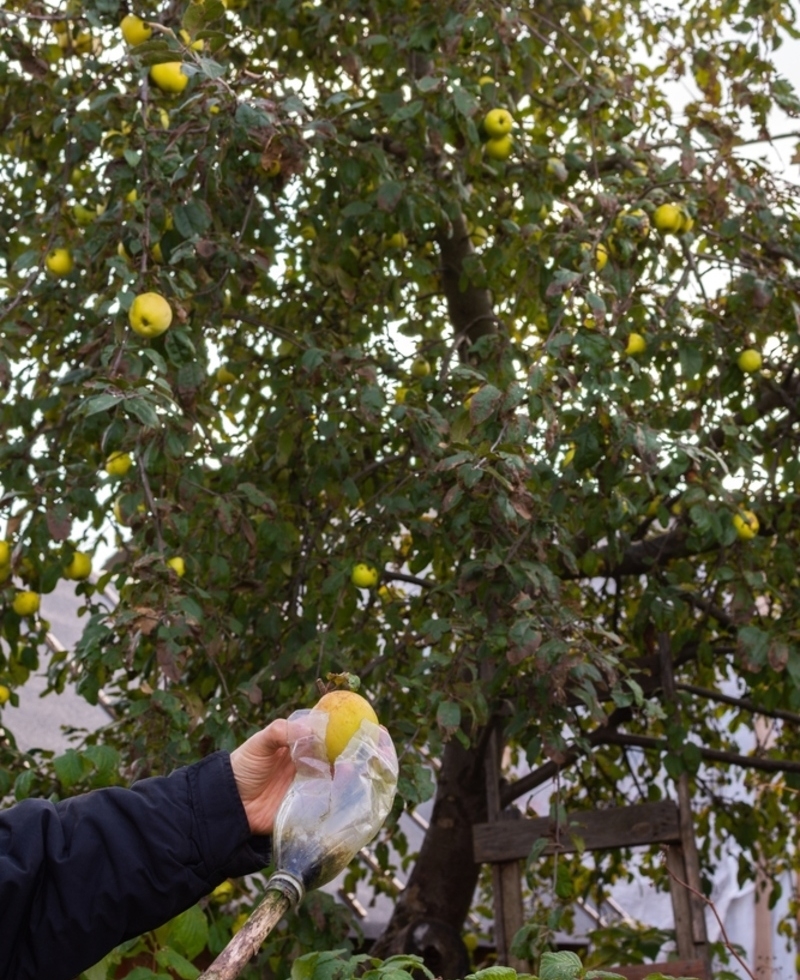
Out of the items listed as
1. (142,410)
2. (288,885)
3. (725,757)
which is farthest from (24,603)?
(288,885)

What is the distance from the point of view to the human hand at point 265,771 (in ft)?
4.94

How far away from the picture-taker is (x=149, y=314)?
9.73 feet

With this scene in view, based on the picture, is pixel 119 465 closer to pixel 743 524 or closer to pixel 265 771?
pixel 743 524

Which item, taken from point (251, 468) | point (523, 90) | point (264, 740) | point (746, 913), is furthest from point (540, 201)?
point (746, 913)

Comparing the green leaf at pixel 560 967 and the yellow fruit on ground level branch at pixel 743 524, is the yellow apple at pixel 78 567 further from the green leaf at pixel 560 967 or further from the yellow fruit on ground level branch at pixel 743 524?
the green leaf at pixel 560 967

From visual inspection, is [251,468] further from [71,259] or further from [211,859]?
[211,859]

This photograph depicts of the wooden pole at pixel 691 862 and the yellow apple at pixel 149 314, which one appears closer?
the yellow apple at pixel 149 314

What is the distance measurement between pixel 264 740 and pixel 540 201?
2.80m

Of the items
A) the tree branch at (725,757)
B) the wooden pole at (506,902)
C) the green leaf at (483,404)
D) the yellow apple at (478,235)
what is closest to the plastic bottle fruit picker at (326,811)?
the green leaf at (483,404)

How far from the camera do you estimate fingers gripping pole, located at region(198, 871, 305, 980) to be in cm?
105

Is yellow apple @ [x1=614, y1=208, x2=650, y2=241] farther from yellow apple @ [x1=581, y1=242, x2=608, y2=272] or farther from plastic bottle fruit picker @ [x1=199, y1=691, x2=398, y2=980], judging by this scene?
plastic bottle fruit picker @ [x1=199, y1=691, x2=398, y2=980]

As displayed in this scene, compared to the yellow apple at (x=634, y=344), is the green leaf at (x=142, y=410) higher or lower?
lower

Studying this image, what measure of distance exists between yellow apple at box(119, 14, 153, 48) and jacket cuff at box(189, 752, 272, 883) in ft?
7.75

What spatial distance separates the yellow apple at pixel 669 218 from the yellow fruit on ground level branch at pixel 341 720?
2.50m
